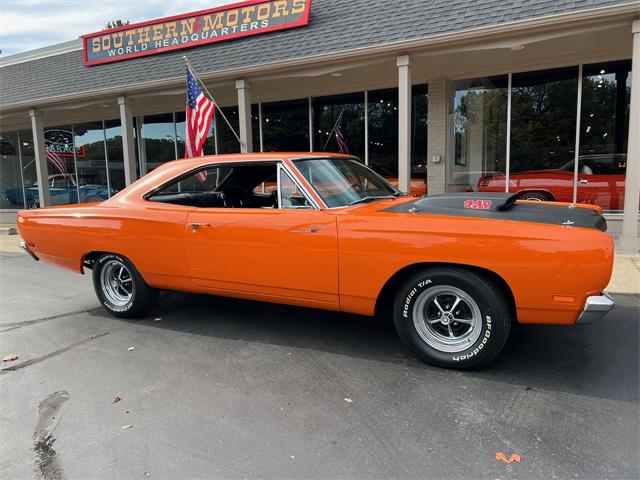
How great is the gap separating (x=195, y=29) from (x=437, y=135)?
6.29 m

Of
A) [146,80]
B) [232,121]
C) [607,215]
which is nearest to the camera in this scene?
[607,215]

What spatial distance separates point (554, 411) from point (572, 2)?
6.74 metres

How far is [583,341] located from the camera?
3990 millimetres

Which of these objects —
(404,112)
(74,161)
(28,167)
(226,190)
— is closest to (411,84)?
→ (404,112)

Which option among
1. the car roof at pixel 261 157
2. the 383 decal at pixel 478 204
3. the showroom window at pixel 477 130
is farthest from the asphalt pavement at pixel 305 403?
the showroom window at pixel 477 130

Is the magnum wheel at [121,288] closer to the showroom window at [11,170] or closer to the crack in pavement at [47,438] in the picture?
the crack in pavement at [47,438]

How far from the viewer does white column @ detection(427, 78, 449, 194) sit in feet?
35.2

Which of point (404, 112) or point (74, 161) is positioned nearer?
point (404, 112)

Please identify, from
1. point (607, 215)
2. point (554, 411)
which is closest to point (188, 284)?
point (554, 411)

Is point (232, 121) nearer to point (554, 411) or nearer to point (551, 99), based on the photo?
point (551, 99)

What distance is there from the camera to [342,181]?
426 centimetres

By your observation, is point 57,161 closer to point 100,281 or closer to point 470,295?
point 100,281

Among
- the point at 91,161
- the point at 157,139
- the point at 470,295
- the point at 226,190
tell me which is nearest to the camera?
the point at 470,295

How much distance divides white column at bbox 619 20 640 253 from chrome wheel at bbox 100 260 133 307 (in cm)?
720
